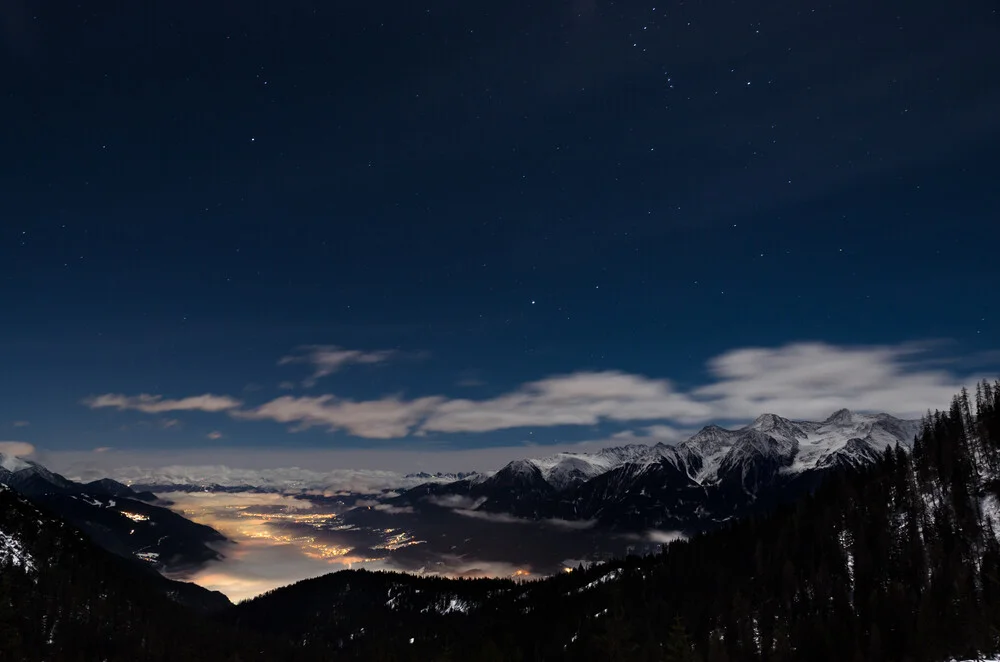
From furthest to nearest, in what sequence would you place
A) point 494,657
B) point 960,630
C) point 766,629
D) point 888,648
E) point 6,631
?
point 766,629 < point 494,657 < point 888,648 < point 960,630 < point 6,631

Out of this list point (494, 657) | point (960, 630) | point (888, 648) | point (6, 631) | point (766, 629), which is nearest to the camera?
point (6, 631)

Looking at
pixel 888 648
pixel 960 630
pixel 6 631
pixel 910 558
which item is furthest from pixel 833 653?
pixel 6 631

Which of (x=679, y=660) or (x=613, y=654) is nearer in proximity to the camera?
(x=679, y=660)

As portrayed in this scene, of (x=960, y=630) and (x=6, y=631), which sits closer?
(x=6, y=631)

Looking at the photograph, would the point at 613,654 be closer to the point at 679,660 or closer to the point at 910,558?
the point at 679,660

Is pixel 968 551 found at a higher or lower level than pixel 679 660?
higher

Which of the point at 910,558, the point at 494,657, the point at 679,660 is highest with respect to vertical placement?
the point at 910,558

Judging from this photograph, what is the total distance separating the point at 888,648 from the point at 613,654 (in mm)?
71449

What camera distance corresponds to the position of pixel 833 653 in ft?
526

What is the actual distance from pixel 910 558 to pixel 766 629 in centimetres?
5368

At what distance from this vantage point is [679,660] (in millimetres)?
106250

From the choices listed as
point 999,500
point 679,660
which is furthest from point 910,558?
point 679,660

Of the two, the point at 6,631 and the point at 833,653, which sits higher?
the point at 6,631

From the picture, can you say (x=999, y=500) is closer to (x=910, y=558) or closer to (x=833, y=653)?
(x=910, y=558)
